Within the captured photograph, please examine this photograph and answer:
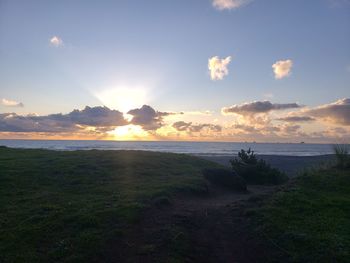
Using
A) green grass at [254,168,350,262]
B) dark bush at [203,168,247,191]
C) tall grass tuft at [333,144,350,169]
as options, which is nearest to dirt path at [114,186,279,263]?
green grass at [254,168,350,262]

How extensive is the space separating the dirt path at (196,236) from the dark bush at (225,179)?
580cm

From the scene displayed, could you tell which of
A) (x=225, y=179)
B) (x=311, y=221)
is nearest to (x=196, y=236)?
(x=311, y=221)

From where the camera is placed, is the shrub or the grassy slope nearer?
the grassy slope

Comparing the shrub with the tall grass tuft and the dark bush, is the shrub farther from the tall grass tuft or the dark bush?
the tall grass tuft

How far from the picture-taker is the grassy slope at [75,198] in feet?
34.2

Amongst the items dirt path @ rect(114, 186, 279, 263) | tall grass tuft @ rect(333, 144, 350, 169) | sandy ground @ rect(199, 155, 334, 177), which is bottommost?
dirt path @ rect(114, 186, 279, 263)

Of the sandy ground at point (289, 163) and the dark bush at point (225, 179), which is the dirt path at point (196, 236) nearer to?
Answer: the dark bush at point (225, 179)

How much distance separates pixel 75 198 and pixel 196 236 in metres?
6.50

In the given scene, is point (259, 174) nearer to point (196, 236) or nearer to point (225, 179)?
point (225, 179)

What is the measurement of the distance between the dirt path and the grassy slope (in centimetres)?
79

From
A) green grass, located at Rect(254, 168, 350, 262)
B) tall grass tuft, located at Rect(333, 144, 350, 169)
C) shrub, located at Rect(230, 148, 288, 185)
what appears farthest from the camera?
shrub, located at Rect(230, 148, 288, 185)

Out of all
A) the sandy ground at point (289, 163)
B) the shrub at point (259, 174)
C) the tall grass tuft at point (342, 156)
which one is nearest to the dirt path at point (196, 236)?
the tall grass tuft at point (342, 156)

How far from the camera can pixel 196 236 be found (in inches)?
462

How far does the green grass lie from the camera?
996 centimetres
